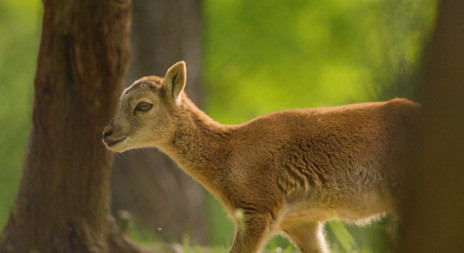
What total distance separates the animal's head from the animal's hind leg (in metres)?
1.45

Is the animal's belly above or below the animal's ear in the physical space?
below

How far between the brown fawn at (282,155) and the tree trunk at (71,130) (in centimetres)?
59

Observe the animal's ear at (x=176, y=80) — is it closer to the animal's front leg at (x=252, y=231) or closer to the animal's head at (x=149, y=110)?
the animal's head at (x=149, y=110)

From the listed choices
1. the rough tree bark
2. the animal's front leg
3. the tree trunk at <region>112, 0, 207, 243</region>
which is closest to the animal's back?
the animal's front leg

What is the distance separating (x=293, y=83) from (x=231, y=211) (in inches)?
634

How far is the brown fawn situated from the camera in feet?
22.9

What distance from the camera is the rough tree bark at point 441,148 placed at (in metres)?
2.99

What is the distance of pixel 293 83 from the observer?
23391 mm

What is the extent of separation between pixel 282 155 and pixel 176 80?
1238 millimetres

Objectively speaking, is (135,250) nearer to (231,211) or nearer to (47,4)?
(231,211)

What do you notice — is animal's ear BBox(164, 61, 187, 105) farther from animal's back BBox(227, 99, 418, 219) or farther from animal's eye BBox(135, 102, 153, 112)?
animal's back BBox(227, 99, 418, 219)

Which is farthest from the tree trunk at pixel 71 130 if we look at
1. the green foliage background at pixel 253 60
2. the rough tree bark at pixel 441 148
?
the green foliage background at pixel 253 60

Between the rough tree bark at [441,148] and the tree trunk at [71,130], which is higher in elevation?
the rough tree bark at [441,148]

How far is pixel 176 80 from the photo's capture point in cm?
781
